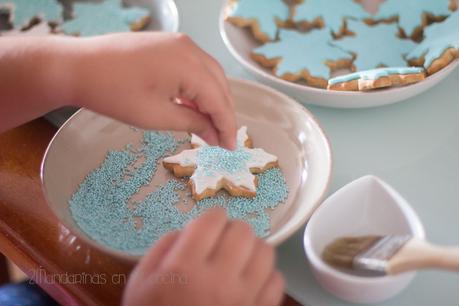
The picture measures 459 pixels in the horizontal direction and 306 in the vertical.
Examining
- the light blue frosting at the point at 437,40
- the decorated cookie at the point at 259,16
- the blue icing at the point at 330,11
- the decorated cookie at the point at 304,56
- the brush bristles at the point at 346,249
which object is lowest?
the brush bristles at the point at 346,249

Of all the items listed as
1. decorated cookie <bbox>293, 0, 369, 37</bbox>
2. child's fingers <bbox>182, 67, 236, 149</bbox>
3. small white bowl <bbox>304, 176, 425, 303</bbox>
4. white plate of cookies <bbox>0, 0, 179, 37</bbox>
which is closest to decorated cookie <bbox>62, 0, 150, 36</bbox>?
white plate of cookies <bbox>0, 0, 179, 37</bbox>

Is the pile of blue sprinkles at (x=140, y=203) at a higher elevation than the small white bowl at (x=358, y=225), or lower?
lower

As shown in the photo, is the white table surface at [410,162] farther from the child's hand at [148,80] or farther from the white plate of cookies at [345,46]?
the child's hand at [148,80]

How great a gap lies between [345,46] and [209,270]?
0.47 m

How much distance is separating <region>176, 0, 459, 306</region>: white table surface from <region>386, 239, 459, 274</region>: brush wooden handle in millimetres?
80

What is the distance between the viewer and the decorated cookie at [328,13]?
2.90ft

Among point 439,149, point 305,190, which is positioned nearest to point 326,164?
point 305,190

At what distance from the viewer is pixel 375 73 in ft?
2.44

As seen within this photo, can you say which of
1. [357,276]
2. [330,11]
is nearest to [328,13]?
[330,11]

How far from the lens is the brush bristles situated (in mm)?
562

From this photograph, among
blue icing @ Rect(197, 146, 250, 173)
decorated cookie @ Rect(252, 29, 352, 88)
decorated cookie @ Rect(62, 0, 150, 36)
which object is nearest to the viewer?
blue icing @ Rect(197, 146, 250, 173)

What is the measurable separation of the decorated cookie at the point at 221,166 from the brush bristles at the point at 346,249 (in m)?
0.13

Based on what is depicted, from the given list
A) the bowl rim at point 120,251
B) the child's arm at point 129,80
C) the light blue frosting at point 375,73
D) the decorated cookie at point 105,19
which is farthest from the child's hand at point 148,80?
the decorated cookie at point 105,19

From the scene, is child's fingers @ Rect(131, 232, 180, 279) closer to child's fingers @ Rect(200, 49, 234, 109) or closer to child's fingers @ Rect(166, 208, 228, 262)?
child's fingers @ Rect(166, 208, 228, 262)
